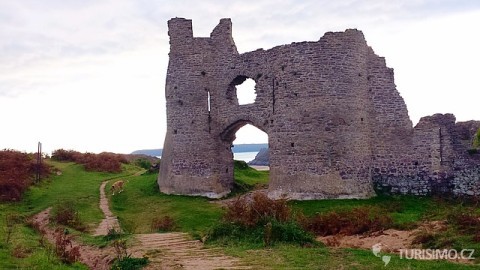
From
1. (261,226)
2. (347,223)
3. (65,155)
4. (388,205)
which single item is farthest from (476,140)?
(65,155)

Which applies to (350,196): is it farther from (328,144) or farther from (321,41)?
(321,41)

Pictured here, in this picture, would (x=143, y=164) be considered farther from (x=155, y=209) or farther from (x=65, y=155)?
(x=155, y=209)

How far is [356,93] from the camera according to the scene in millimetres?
24156

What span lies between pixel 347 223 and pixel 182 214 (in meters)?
8.03

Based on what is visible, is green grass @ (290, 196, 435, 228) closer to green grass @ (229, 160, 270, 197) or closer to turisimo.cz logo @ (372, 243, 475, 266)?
green grass @ (229, 160, 270, 197)

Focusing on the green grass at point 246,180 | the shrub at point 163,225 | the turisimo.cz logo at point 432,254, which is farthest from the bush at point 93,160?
the turisimo.cz logo at point 432,254

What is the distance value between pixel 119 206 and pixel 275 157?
26.9ft

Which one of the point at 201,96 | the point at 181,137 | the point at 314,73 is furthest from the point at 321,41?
the point at 181,137

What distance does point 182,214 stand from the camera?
22.6 m

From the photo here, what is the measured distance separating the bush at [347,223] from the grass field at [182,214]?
0.77m

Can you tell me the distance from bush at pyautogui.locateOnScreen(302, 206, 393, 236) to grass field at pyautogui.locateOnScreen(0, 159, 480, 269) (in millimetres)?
770

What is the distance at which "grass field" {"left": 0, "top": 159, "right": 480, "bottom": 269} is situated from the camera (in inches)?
460

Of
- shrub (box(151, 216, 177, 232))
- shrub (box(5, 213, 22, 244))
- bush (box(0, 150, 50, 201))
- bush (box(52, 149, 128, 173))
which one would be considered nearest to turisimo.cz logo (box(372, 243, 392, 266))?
shrub (box(151, 216, 177, 232))

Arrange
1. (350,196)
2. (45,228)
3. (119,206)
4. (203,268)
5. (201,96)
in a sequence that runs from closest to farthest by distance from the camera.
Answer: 1. (203,268)
2. (45,228)
3. (350,196)
4. (119,206)
5. (201,96)
